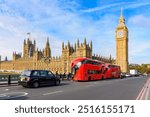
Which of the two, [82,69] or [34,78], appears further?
[82,69]

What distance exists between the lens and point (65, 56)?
4823 inches

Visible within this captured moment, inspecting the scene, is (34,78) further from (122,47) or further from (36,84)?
(122,47)

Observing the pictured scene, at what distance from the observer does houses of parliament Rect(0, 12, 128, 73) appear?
116938 millimetres

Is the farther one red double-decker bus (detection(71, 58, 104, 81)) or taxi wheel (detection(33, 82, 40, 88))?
red double-decker bus (detection(71, 58, 104, 81))

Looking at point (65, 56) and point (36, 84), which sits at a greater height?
point (65, 56)

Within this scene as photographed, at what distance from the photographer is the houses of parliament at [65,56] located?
117 meters

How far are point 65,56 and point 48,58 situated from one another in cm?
891

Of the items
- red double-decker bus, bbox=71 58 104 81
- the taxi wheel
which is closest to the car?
the taxi wheel

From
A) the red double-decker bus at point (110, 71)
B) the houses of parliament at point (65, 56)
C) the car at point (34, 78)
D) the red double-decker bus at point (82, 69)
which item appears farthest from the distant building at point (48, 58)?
the car at point (34, 78)

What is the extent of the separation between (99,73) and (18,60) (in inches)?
4675

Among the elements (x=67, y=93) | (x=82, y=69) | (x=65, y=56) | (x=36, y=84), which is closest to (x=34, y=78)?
(x=36, y=84)

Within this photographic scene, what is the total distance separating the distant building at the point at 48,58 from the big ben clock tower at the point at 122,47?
5.83 m

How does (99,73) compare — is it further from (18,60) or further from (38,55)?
(18,60)

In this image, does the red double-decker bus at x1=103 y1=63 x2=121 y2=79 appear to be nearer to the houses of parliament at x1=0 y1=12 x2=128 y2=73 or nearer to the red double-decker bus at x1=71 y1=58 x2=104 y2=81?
the red double-decker bus at x1=71 y1=58 x2=104 y2=81
